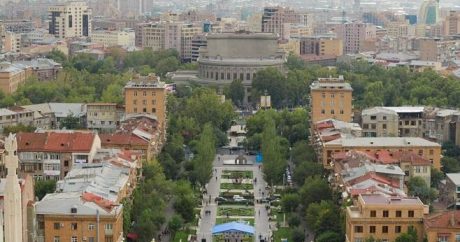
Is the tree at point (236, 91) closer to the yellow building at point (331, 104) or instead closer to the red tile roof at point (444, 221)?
the yellow building at point (331, 104)

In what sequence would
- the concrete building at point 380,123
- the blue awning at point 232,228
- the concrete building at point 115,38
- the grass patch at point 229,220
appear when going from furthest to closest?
the concrete building at point 115,38, the concrete building at point 380,123, the grass patch at point 229,220, the blue awning at point 232,228

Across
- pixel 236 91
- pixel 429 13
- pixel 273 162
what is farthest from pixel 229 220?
pixel 429 13

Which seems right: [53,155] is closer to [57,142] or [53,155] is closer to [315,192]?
[57,142]

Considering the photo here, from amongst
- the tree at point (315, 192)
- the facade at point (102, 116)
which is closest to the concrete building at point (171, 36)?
the facade at point (102, 116)

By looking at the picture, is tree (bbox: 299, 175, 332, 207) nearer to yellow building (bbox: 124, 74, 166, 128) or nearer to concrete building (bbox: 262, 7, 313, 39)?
yellow building (bbox: 124, 74, 166, 128)

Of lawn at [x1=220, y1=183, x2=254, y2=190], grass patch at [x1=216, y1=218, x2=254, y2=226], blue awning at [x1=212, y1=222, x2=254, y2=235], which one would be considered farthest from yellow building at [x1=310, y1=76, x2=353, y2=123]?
blue awning at [x1=212, y1=222, x2=254, y2=235]
